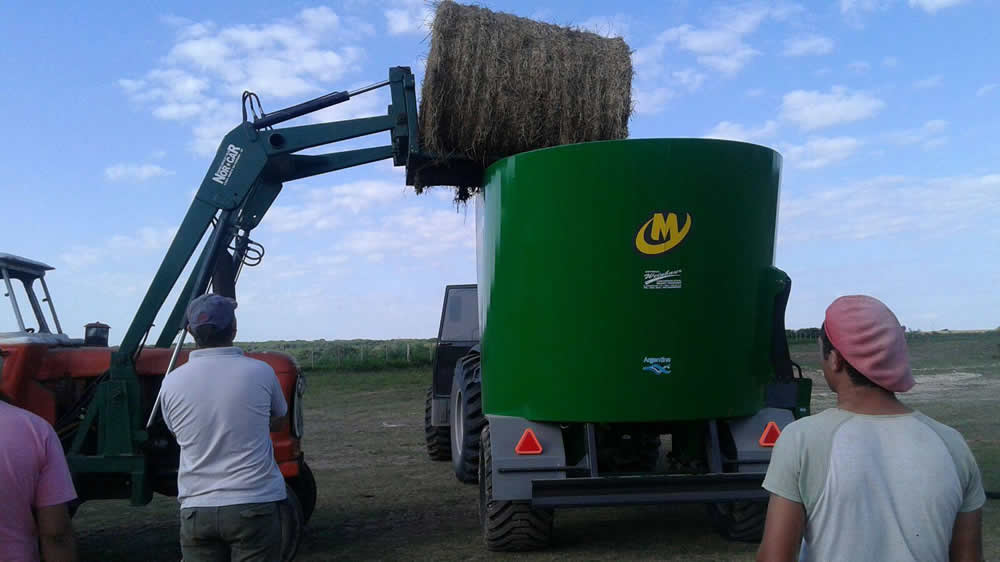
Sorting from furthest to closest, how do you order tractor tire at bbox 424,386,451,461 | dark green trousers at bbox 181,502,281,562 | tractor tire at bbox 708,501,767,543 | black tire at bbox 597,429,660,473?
tractor tire at bbox 424,386,451,461 < black tire at bbox 597,429,660,473 < tractor tire at bbox 708,501,767,543 < dark green trousers at bbox 181,502,281,562

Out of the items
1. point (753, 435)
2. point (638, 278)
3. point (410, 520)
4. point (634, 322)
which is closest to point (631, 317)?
point (634, 322)

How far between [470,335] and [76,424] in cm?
599

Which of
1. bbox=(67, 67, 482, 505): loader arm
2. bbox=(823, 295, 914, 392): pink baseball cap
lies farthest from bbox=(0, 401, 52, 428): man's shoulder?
bbox=(67, 67, 482, 505): loader arm

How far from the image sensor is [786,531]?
201cm

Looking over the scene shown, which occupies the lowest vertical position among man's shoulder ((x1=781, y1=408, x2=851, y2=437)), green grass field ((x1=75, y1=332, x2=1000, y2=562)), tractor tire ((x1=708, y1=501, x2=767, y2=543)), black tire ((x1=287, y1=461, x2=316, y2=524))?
green grass field ((x1=75, y1=332, x2=1000, y2=562))

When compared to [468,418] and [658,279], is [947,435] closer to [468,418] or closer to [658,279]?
[658,279]

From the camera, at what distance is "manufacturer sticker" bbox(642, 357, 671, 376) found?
20.5 ft

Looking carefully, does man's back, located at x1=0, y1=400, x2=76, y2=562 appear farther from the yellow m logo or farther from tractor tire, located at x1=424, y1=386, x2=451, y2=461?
tractor tire, located at x1=424, y1=386, x2=451, y2=461

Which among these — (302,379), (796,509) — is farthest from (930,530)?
(302,379)

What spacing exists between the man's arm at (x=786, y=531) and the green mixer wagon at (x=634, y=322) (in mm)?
4113

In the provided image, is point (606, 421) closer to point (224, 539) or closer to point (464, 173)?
point (464, 173)

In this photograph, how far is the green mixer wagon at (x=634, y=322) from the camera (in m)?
6.17

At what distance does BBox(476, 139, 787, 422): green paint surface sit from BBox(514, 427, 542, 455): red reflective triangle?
0.18 metres

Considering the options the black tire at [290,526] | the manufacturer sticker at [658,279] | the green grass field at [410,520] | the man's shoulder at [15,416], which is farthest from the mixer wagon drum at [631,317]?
the man's shoulder at [15,416]
